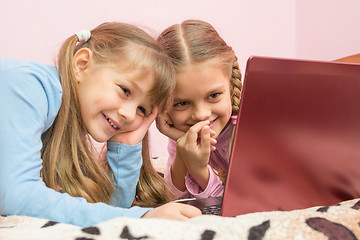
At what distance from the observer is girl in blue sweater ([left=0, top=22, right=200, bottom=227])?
681mm

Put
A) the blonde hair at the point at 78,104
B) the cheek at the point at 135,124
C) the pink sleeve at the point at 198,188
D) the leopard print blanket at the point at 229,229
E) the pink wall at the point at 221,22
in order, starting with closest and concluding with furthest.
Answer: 1. the leopard print blanket at the point at 229,229
2. the blonde hair at the point at 78,104
3. the cheek at the point at 135,124
4. the pink sleeve at the point at 198,188
5. the pink wall at the point at 221,22

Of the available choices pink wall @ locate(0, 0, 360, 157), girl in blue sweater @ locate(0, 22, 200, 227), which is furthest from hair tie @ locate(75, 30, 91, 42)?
pink wall @ locate(0, 0, 360, 157)

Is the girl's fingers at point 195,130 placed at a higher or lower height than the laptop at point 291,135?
lower

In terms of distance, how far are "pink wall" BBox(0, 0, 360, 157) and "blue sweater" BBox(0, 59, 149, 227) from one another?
923 millimetres

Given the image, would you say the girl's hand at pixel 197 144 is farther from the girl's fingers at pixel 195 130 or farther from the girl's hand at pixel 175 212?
the girl's hand at pixel 175 212

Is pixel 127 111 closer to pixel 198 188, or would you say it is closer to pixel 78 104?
pixel 78 104

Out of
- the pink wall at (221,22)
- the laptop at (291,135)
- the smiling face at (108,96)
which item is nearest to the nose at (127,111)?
the smiling face at (108,96)

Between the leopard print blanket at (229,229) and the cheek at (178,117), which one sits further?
the cheek at (178,117)

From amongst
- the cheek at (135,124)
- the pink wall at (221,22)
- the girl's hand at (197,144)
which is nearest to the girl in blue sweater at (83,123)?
the cheek at (135,124)

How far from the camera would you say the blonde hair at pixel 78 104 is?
2.95 feet

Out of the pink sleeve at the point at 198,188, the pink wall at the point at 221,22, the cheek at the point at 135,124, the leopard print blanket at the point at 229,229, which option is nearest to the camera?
the leopard print blanket at the point at 229,229

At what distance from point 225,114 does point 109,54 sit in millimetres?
347

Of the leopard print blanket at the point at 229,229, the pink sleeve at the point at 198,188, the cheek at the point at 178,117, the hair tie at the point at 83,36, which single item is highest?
the hair tie at the point at 83,36

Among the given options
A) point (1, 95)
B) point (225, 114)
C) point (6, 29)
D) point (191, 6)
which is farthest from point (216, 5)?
point (1, 95)
